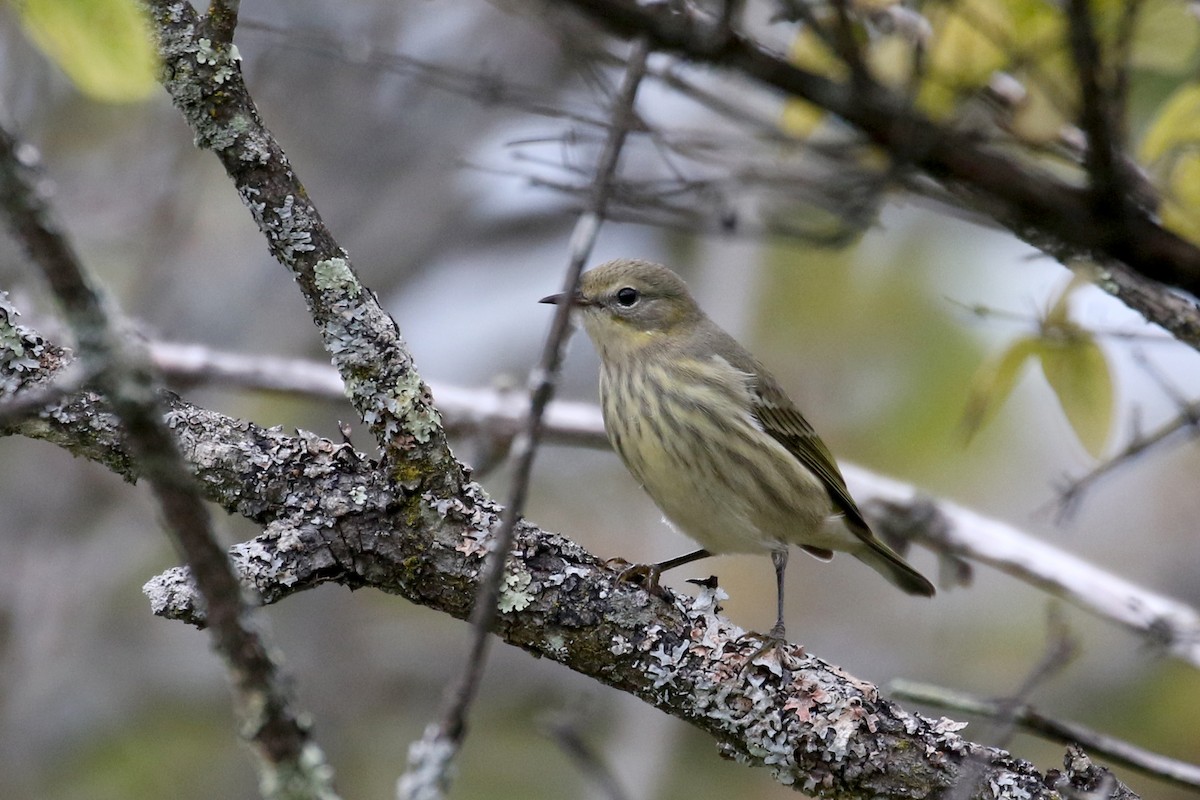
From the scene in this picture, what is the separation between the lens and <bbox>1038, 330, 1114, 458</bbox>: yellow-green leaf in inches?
122

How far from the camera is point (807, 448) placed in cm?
486

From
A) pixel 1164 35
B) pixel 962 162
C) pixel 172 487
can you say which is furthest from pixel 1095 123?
pixel 172 487

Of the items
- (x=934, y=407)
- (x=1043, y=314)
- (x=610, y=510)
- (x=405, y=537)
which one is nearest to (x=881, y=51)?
(x=1043, y=314)

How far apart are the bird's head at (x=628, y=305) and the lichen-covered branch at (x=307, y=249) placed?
2115mm

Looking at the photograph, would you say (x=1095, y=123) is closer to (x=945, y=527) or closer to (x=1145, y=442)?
(x=1145, y=442)

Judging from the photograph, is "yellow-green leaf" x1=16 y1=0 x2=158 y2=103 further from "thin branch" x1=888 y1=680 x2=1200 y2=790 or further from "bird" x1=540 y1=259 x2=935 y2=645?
"bird" x1=540 y1=259 x2=935 y2=645

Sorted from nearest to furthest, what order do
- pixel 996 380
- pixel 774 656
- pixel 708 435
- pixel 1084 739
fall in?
pixel 1084 739 → pixel 774 656 → pixel 996 380 → pixel 708 435

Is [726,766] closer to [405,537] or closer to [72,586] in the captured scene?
[72,586]

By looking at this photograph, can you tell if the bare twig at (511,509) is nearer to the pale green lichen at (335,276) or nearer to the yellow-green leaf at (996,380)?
the pale green lichen at (335,276)

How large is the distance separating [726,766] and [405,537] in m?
5.52

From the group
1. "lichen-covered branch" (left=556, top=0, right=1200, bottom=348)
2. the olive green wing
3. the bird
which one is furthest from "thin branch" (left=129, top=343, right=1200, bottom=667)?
"lichen-covered branch" (left=556, top=0, right=1200, bottom=348)

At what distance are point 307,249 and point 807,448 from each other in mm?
2746

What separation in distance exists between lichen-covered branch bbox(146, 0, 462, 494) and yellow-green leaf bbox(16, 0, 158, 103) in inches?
18.5

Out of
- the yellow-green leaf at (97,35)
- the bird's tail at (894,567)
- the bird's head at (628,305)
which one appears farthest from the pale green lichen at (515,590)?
the bird's tail at (894,567)
